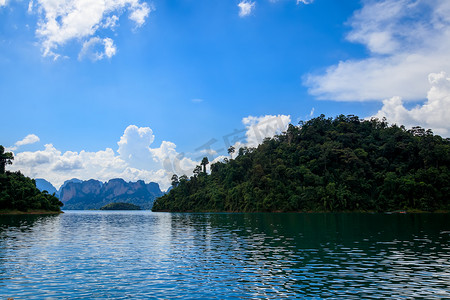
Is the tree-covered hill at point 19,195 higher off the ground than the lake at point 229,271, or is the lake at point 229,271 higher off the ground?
the tree-covered hill at point 19,195

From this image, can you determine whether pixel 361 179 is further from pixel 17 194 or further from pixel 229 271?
pixel 17 194

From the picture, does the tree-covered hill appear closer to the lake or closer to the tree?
the tree

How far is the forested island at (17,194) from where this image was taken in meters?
142

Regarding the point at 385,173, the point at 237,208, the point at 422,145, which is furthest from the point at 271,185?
the point at 422,145

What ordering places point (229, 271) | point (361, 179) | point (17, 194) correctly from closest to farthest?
point (229, 271) < point (17, 194) < point (361, 179)

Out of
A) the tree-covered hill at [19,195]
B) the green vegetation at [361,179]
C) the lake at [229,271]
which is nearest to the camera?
the lake at [229,271]

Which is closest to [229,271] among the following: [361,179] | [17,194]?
[17,194]

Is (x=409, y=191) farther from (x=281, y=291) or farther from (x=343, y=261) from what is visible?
(x=281, y=291)

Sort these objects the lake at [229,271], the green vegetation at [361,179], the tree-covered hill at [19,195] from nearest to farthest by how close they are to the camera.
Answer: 1. the lake at [229,271]
2. the tree-covered hill at [19,195]
3. the green vegetation at [361,179]

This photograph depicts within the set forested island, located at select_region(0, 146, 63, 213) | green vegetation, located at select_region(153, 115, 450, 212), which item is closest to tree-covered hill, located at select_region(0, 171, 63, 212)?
forested island, located at select_region(0, 146, 63, 213)

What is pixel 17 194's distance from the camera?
145 meters

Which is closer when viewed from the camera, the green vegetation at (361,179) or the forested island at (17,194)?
the forested island at (17,194)

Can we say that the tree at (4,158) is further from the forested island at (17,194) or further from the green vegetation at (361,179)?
the green vegetation at (361,179)

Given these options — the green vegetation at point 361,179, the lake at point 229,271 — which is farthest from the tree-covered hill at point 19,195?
the lake at point 229,271
